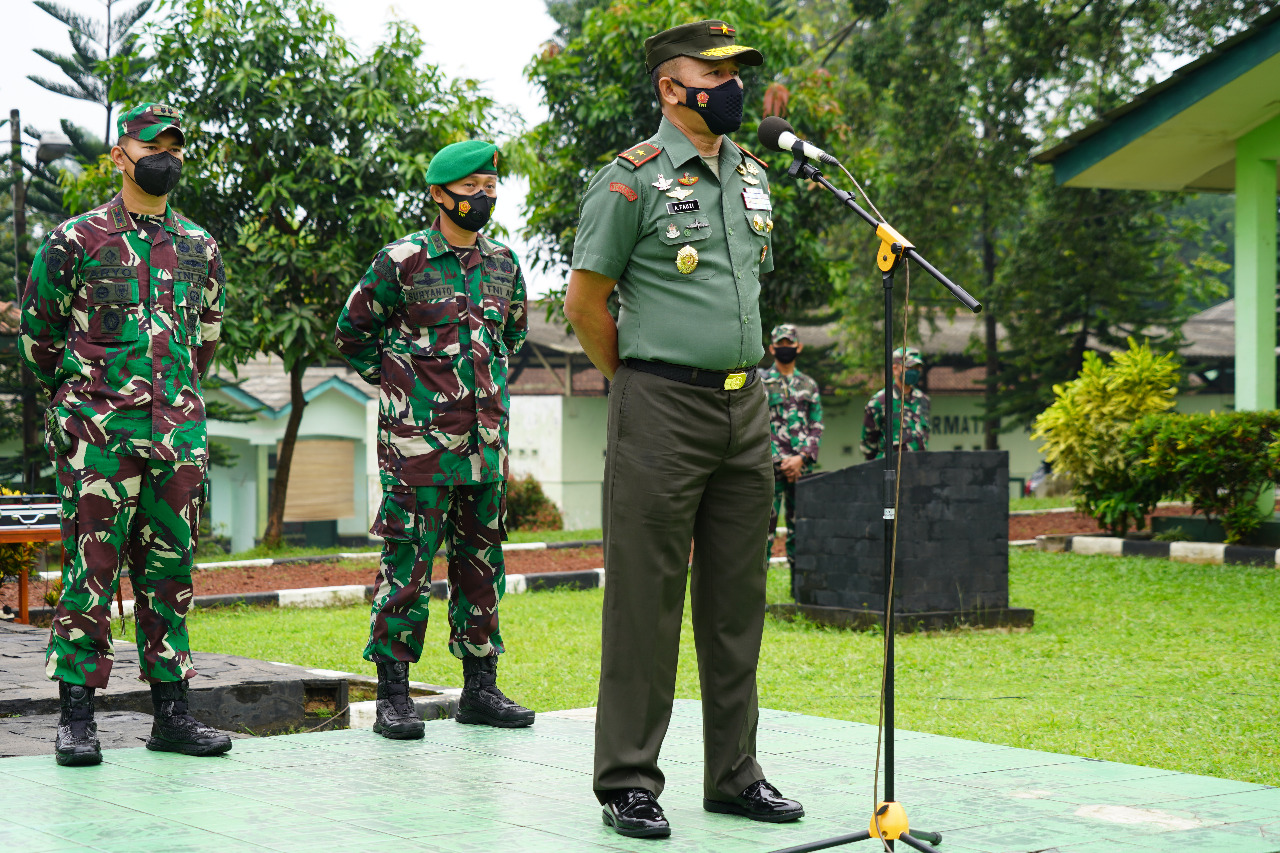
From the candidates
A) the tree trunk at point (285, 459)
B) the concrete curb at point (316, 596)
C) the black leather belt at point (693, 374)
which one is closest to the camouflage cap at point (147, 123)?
the black leather belt at point (693, 374)

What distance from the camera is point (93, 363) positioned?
4.78 m

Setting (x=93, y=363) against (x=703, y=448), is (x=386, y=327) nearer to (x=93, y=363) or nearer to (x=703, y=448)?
(x=93, y=363)

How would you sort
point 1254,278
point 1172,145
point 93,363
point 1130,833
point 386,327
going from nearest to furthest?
point 1130,833 < point 93,363 < point 386,327 < point 1254,278 < point 1172,145

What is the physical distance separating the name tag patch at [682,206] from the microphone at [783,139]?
261mm

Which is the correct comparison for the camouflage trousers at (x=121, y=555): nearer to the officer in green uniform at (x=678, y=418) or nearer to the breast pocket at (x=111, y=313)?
the breast pocket at (x=111, y=313)

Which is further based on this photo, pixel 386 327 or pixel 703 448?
pixel 386 327

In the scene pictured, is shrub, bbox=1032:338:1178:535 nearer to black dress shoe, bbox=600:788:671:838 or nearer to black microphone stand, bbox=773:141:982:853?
black microphone stand, bbox=773:141:982:853

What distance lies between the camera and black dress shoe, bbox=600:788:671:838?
3645mm

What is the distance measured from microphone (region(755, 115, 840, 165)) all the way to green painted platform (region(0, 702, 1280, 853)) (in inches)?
72.0

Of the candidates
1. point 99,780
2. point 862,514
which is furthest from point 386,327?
point 862,514

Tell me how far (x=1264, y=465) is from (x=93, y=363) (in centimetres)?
1061

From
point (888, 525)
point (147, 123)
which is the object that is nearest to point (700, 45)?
point (888, 525)

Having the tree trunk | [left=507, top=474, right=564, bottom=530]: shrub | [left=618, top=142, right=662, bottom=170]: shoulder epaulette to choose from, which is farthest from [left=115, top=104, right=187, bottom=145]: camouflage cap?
[left=507, top=474, right=564, bottom=530]: shrub

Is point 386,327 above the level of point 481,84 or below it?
below
